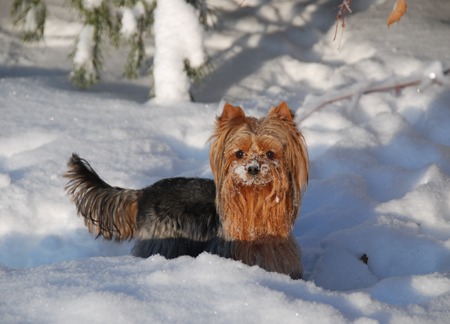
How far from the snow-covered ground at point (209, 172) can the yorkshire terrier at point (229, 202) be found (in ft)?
0.95

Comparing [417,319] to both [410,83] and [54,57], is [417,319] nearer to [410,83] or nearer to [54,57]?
[410,83]

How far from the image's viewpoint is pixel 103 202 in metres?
4.77

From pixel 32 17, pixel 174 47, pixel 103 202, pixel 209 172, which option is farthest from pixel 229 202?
pixel 32 17

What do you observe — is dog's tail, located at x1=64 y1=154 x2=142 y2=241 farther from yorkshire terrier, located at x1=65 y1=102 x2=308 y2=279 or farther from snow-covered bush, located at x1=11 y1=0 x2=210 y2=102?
snow-covered bush, located at x1=11 y1=0 x2=210 y2=102

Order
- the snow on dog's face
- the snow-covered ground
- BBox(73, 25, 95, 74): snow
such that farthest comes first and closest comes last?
1. BBox(73, 25, 95, 74): snow
2. the snow on dog's face
3. the snow-covered ground

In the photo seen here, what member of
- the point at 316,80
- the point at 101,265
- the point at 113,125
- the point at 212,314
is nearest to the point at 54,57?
the point at 113,125

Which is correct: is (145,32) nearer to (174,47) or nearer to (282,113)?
(174,47)

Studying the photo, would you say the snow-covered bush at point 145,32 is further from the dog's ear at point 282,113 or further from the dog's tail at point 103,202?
the dog's ear at point 282,113

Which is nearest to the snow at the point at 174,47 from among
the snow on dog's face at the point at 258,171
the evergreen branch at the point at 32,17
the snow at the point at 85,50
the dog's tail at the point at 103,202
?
the snow at the point at 85,50

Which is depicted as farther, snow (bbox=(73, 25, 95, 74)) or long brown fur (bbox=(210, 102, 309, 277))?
snow (bbox=(73, 25, 95, 74))

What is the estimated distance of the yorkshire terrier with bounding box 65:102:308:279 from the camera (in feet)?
13.7

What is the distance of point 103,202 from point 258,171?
1158 millimetres

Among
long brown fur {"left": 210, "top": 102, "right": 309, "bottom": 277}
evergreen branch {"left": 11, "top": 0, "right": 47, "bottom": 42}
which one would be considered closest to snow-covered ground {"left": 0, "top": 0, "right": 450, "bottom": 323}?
long brown fur {"left": 210, "top": 102, "right": 309, "bottom": 277}

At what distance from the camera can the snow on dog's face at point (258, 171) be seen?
414 centimetres
